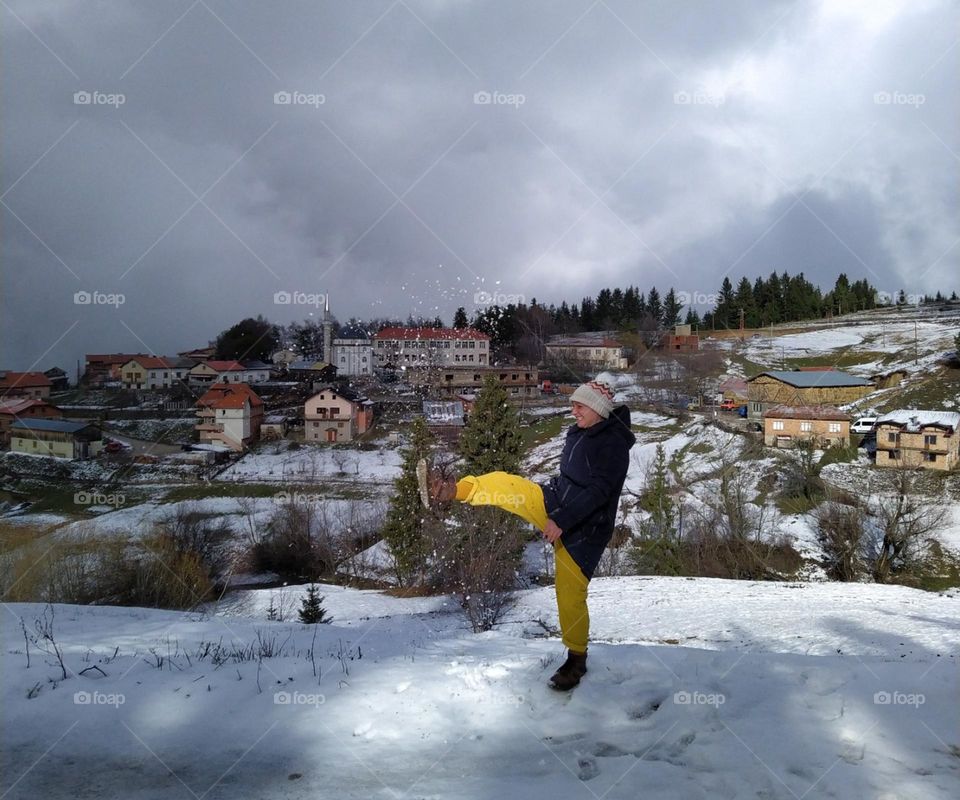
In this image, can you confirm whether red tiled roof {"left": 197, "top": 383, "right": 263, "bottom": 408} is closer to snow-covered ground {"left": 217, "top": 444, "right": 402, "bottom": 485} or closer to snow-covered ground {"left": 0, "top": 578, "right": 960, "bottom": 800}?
snow-covered ground {"left": 217, "top": 444, "right": 402, "bottom": 485}

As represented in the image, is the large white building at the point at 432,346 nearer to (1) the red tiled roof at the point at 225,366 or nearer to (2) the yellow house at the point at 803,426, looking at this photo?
(1) the red tiled roof at the point at 225,366

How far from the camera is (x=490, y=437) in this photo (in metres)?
28.5

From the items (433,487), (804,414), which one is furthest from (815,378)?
(433,487)

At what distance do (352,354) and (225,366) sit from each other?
11.7 meters

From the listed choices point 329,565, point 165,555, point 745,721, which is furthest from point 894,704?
point 329,565

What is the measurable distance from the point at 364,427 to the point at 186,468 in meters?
13.9

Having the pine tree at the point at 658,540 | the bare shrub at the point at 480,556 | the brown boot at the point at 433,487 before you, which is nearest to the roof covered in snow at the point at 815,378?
the pine tree at the point at 658,540

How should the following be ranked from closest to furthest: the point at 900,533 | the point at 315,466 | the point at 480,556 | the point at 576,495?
the point at 576,495 < the point at 480,556 < the point at 900,533 < the point at 315,466

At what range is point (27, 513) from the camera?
36312 millimetres

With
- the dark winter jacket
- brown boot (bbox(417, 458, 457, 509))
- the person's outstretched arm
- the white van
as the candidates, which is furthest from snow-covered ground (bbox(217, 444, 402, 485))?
the person's outstretched arm

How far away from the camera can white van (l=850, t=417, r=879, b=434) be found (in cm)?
4313

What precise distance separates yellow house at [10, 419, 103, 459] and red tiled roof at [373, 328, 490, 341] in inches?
898

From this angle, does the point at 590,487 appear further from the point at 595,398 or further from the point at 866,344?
the point at 866,344

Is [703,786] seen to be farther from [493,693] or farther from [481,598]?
[481,598]
